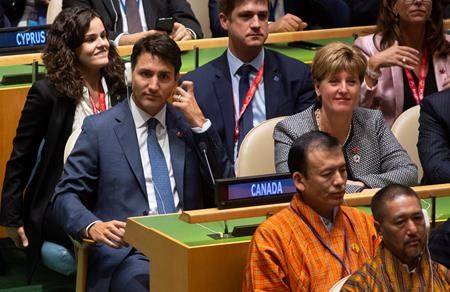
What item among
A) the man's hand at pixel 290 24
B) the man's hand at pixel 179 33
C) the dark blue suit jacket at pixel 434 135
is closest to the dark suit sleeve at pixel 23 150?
the man's hand at pixel 179 33

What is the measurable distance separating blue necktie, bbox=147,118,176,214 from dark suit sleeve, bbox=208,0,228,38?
2.01 metres

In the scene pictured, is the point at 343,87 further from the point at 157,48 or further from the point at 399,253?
the point at 399,253

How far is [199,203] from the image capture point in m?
4.08

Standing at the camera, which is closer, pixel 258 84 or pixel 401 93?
pixel 258 84

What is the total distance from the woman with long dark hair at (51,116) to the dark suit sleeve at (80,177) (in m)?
0.43

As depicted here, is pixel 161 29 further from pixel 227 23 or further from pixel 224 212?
pixel 224 212

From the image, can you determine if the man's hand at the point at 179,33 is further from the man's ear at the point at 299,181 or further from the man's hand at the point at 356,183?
the man's ear at the point at 299,181

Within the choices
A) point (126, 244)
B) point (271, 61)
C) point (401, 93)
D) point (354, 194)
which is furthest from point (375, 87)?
point (126, 244)

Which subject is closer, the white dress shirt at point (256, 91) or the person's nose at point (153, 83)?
the person's nose at point (153, 83)

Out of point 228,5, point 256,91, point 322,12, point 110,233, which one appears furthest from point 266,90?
point 322,12

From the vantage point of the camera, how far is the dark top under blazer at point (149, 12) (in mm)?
5707

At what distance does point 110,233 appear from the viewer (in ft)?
12.3

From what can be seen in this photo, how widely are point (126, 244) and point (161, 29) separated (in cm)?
176

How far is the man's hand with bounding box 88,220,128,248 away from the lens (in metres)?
3.73
